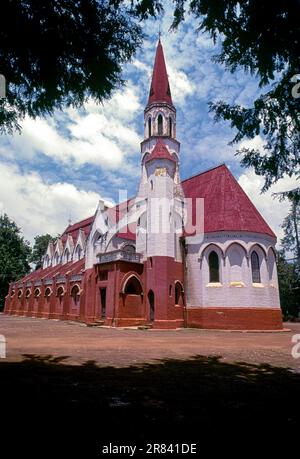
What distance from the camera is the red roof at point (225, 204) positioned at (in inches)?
1104

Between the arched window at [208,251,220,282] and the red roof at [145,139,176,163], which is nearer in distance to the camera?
the arched window at [208,251,220,282]

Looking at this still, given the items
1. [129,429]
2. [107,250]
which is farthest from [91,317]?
[129,429]

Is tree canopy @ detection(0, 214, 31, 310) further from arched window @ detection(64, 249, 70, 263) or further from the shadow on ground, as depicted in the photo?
the shadow on ground

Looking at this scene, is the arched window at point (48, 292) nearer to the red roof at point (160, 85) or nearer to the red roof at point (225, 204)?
the red roof at point (225, 204)

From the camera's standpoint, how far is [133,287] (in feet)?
95.9

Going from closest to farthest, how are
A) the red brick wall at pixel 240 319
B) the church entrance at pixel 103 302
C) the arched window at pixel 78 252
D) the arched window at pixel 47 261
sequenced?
the red brick wall at pixel 240 319 → the church entrance at pixel 103 302 → the arched window at pixel 78 252 → the arched window at pixel 47 261

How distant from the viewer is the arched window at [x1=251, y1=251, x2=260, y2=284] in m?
27.8

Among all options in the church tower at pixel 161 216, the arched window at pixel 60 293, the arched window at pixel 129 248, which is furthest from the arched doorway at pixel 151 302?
the arched window at pixel 60 293

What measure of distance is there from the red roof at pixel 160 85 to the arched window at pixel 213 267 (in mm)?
18454

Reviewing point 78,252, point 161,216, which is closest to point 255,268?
point 161,216

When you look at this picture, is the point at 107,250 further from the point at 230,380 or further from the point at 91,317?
the point at 230,380

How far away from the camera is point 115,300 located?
90.2ft

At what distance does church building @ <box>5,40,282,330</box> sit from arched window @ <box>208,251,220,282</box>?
0.09 meters

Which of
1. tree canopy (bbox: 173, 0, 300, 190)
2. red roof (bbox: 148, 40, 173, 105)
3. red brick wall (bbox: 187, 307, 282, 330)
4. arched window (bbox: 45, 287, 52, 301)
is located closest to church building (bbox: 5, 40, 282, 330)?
red brick wall (bbox: 187, 307, 282, 330)
